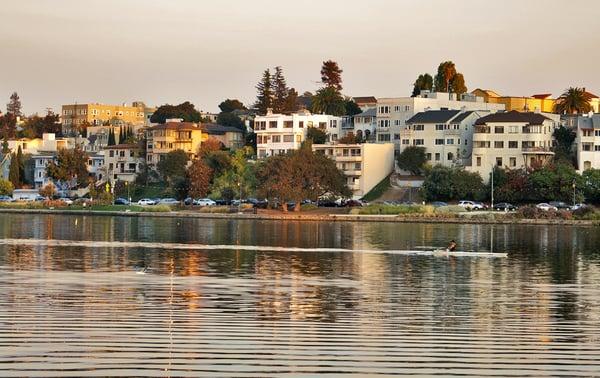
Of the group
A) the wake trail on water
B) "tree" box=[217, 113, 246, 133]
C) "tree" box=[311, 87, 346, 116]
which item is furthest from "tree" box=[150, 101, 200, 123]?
the wake trail on water

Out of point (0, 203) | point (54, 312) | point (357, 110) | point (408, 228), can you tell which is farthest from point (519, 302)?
point (357, 110)

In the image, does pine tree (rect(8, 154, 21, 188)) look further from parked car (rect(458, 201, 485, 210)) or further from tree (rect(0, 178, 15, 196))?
parked car (rect(458, 201, 485, 210))

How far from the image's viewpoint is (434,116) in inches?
4577

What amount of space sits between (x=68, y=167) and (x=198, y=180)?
839 inches

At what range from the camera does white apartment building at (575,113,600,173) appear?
354ft

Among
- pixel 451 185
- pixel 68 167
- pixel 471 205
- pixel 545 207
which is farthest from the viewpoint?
pixel 68 167

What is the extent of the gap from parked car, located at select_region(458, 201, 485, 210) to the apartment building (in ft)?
29.5

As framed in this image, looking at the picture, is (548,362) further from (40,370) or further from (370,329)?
(40,370)

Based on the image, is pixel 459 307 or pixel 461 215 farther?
pixel 461 215

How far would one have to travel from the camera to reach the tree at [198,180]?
117 metres

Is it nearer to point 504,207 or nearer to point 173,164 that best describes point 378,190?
point 504,207

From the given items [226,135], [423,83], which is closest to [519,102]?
[423,83]

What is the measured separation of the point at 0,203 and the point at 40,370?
10811 cm

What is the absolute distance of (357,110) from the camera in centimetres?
14450
